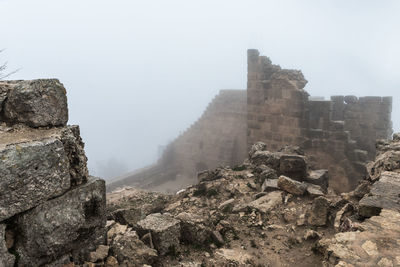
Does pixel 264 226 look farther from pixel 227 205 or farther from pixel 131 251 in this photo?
pixel 131 251

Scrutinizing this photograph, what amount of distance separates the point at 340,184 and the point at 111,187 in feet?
34.6

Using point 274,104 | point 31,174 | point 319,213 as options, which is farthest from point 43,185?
point 274,104

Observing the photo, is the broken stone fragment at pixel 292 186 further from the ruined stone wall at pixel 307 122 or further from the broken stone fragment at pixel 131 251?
the ruined stone wall at pixel 307 122

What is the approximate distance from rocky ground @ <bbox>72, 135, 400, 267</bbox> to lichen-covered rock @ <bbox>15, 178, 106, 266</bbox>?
188 millimetres

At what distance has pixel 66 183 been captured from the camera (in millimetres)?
2455

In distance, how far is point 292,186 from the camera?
529 cm

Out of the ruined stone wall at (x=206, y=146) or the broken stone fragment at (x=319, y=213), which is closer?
the broken stone fragment at (x=319, y=213)

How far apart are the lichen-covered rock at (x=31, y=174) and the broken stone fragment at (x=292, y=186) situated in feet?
12.2

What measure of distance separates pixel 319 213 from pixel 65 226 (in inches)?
122

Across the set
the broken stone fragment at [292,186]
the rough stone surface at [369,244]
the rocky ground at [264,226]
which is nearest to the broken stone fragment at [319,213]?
the rocky ground at [264,226]

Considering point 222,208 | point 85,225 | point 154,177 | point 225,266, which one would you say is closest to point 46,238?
point 85,225

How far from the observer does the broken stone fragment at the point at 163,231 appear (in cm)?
318

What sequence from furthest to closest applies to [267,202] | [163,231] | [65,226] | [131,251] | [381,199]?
[267,202] < [381,199] < [163,231] < [131,251] < [65,226]

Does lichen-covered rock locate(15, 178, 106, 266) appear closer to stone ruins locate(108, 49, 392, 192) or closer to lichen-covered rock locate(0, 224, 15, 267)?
lichen-covered rock locate(0, 224, 15, 267)
